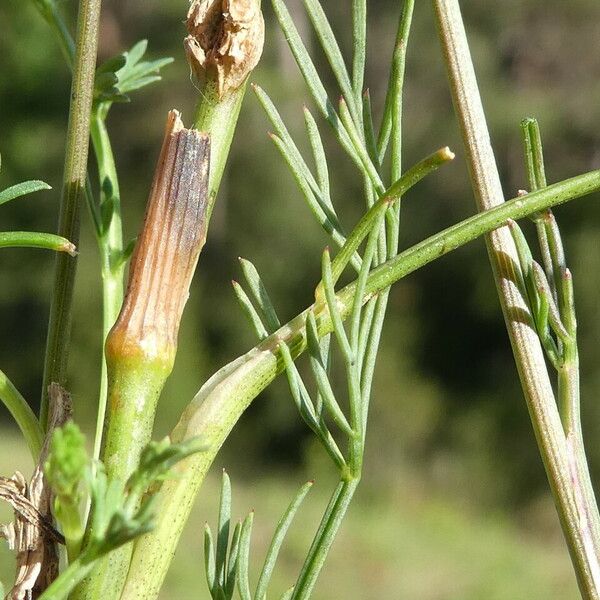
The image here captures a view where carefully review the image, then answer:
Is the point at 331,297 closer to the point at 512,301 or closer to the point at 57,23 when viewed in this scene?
the point at 512,301

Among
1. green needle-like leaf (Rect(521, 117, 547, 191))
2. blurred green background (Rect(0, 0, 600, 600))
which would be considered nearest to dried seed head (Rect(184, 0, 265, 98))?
green needle-like leaf (Rect(521, 117, 547, 191))

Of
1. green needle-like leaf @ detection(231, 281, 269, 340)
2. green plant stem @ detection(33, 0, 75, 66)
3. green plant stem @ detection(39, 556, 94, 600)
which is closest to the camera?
green plant stem @ detection(39, 556, 94, 600)

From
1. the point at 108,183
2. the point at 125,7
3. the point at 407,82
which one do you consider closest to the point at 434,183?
the point at 407,82

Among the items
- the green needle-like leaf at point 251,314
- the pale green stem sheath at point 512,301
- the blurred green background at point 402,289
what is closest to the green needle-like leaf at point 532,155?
the pale green stem sheath at point 512,301

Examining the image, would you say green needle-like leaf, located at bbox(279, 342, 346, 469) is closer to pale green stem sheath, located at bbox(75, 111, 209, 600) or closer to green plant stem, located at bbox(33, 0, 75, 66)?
pale green stem sheath, located at bbox(75, 111, 209, 600)

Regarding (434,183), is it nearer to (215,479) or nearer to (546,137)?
(546,137)

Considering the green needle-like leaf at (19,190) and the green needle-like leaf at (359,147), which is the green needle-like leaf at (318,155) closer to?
the green needle-like leaf at (359,147)
